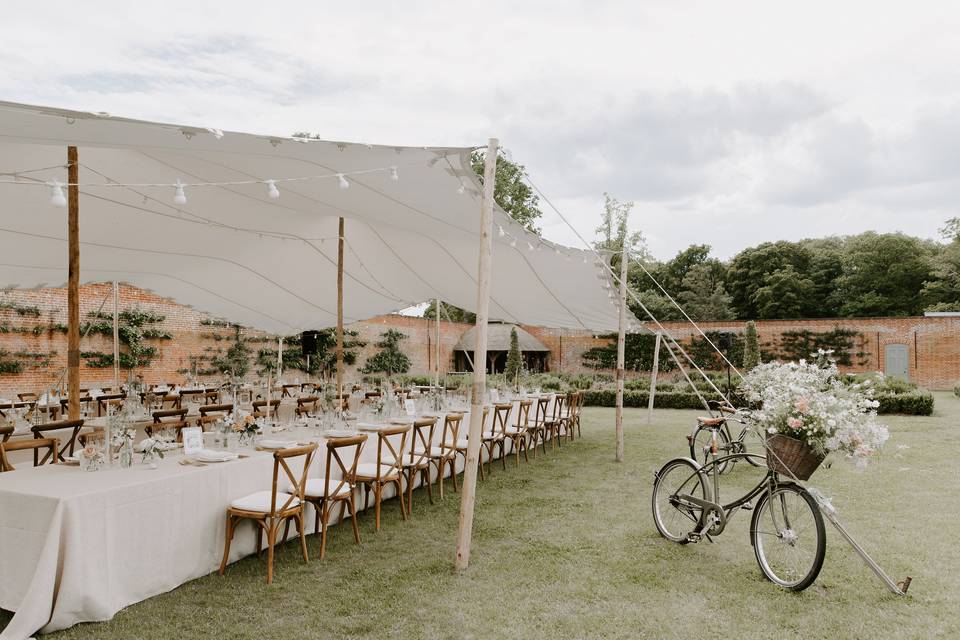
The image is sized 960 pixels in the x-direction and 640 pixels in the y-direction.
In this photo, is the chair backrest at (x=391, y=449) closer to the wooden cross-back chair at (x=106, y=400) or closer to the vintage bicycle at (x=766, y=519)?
the vintage bicycle at (x=766, y=519)

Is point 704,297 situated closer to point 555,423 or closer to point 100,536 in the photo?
point 555,423

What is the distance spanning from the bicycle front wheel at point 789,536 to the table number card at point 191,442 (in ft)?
11.9

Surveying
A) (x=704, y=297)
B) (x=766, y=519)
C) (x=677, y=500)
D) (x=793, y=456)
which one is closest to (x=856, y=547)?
(x=766, y=519)

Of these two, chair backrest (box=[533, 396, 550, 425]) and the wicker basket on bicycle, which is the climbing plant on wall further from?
the wicker basket on bicycle

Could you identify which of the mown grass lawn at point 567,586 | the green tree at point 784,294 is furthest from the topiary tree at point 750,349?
the green tree at point 784,294

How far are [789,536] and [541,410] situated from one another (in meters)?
6.15

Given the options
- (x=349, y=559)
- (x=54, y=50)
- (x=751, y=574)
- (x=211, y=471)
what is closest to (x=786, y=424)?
Answer: (x=751, y=574)

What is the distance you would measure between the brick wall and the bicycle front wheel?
1038 cm

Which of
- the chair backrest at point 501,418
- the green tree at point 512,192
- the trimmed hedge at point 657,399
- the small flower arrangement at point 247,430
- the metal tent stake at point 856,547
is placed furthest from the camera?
the green tree at point 512,192

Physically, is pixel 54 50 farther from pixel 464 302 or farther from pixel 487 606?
pixel 487 606

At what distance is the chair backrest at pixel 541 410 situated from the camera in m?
8.83

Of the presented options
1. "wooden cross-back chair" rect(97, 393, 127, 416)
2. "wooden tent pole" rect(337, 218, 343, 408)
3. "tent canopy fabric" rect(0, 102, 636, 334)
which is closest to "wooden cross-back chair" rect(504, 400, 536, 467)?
"tent canopy fabric" rect(0, 102, 636, 334)

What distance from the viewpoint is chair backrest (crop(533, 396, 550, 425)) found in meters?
8.83

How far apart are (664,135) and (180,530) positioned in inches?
555
